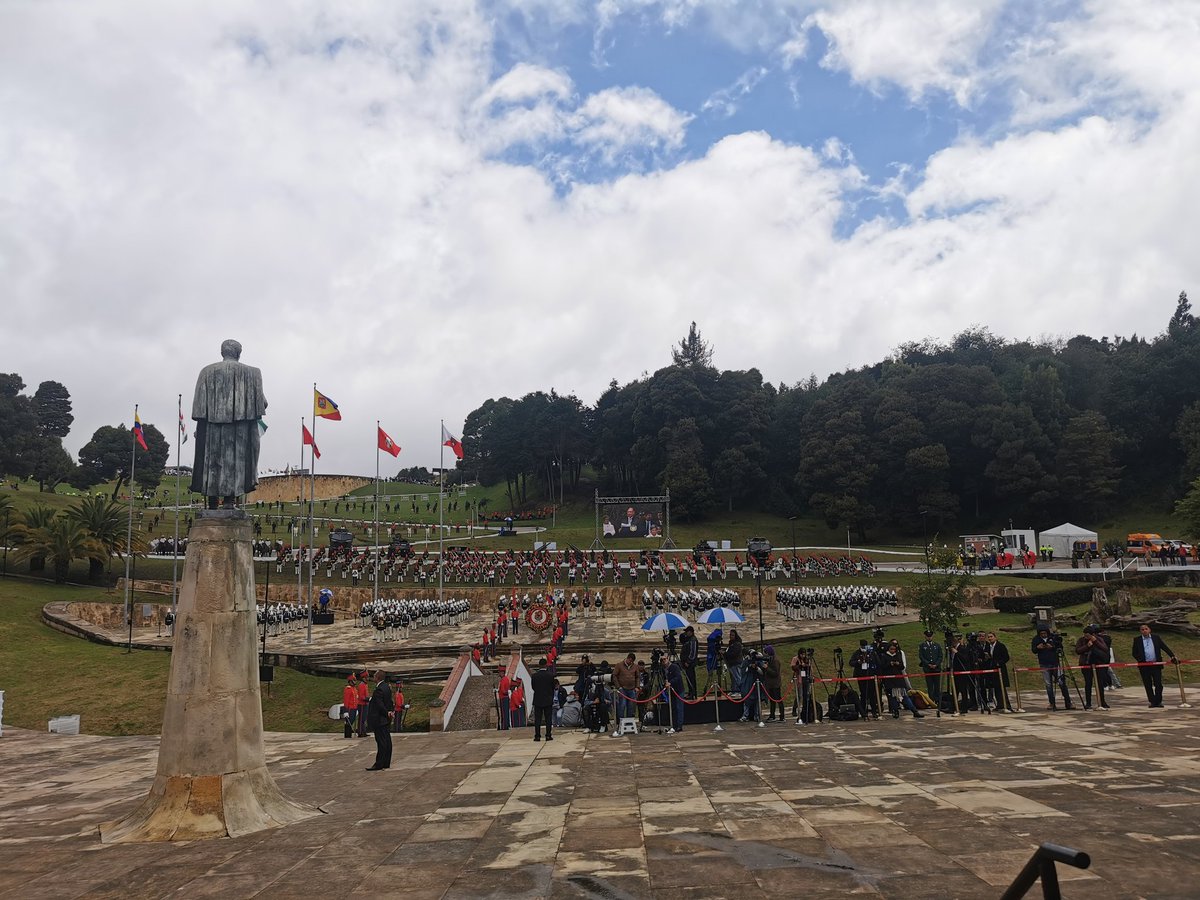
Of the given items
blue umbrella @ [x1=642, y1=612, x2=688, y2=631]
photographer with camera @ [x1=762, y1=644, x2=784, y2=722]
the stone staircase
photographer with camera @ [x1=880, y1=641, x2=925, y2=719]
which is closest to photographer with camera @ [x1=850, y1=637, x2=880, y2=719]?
photographer with camera @ [x1=880, y1=641, x2=925, y2=719]

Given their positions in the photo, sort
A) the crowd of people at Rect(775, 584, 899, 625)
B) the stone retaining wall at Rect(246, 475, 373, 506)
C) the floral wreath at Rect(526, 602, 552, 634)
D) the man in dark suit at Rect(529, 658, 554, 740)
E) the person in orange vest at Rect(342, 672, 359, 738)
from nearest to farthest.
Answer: the man in dark suit at Rect(529, 658, 554, 740)
the person in orange vest at Rect(342, 672, 359, 738)
the floral wreath at Rect(526, 602, 552, 634)
the crowd of people at Rect(775, 584, 899, 625)
the stone retaining wall at Rect(246, 475, 373, 506)

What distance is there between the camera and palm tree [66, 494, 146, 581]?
135ft

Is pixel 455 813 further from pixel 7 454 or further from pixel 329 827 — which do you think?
pixel 7 454

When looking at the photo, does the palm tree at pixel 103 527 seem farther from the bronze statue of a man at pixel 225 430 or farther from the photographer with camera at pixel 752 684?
the photographer with camera at pixel 752 684

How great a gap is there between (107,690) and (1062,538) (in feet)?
174

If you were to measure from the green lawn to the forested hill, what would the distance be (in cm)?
4990

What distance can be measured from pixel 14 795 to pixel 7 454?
3046 inches

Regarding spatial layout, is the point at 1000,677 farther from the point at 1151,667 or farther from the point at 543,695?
the point at 543,695

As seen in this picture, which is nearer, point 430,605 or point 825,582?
point 430,605

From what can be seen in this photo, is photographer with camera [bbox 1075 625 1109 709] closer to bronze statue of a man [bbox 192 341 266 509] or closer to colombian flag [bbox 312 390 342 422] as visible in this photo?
bronze statue of a man [bbox 192 341 266 509]

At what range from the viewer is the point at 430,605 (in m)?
35.2

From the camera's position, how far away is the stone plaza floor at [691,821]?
620cm

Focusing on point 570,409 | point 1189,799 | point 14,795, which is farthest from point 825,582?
Result: point 570,409

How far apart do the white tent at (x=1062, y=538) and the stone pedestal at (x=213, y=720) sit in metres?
52.2
